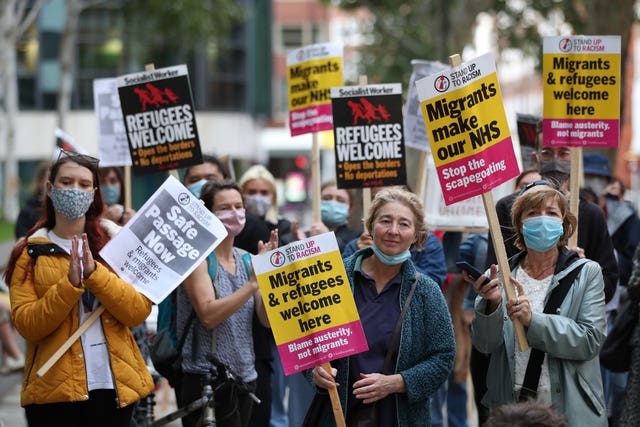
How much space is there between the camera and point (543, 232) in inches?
212

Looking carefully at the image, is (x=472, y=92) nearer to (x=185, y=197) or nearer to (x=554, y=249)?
(x=554, y=249)

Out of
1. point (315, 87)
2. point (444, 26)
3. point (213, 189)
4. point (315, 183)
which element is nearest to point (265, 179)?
point (315, 87)

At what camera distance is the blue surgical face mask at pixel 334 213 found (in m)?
8.38

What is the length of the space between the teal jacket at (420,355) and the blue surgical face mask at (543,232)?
54 centimetres

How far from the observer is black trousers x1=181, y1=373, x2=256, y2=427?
5949 mm

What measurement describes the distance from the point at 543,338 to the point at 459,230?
364 cm

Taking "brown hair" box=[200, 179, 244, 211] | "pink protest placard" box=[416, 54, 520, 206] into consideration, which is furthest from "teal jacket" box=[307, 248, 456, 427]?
"brown hair" box=[200, 179, 244, 211]

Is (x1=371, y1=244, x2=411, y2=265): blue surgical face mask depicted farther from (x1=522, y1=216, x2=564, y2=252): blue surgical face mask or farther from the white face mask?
the white face mask

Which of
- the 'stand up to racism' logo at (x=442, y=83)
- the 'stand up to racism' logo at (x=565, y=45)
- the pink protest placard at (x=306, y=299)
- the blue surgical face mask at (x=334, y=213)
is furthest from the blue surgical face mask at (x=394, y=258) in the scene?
the blue surgical face mask at (x=334, y=213)

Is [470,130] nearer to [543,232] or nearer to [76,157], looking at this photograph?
[543,232]

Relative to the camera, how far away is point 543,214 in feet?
17.9

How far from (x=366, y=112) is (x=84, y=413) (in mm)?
3056

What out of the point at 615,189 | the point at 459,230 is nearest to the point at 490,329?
the point at 459,230

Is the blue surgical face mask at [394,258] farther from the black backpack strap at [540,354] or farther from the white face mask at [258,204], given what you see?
the white face mask at [258,204]
